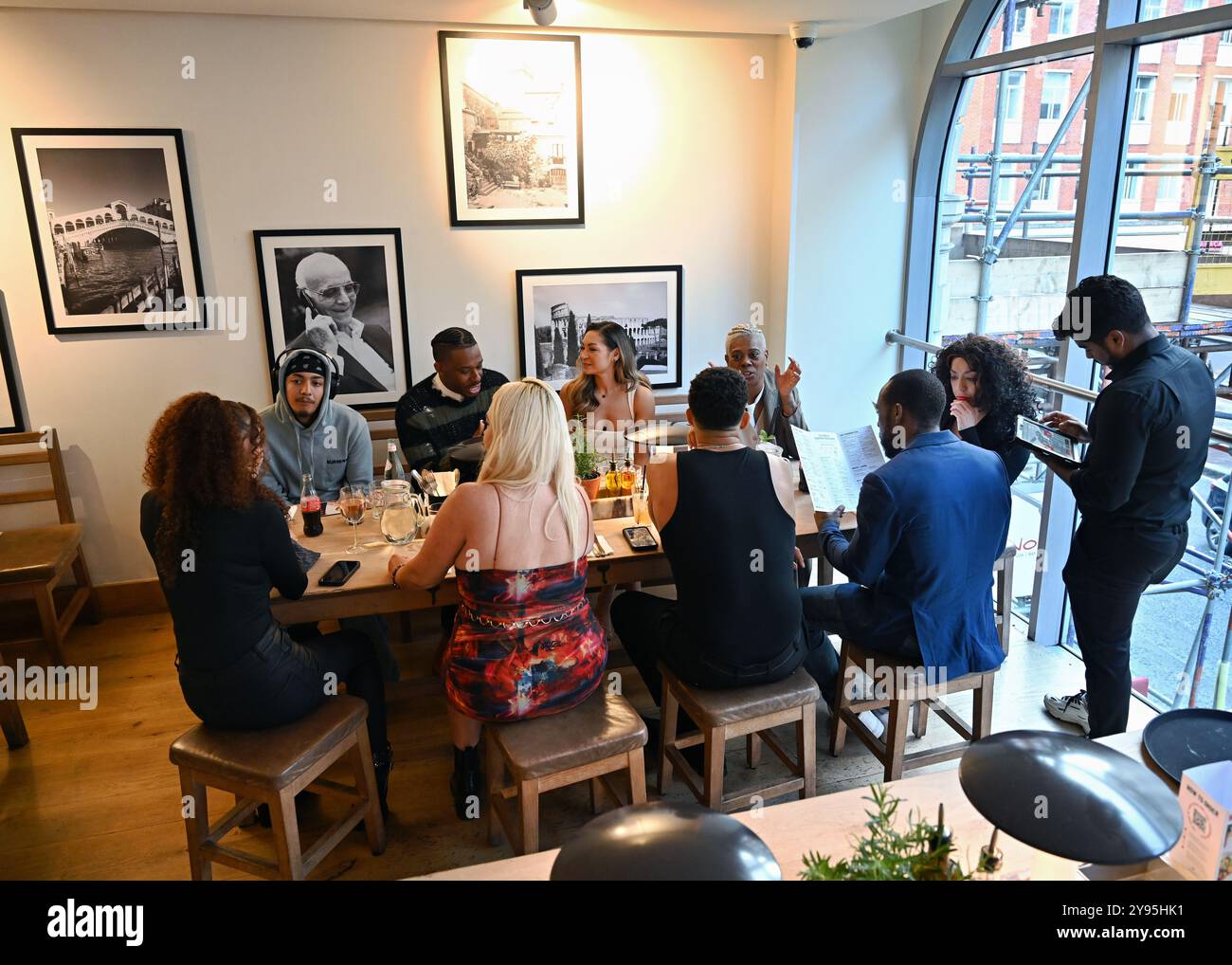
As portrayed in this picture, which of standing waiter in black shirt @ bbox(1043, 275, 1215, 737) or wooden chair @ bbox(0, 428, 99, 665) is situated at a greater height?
standing waiter in black shirt @ bbox(1043, 275, 1215, 737)

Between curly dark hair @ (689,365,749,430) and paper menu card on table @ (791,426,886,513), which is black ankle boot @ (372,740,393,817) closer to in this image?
curly dark hair @ (689,365,749,430)

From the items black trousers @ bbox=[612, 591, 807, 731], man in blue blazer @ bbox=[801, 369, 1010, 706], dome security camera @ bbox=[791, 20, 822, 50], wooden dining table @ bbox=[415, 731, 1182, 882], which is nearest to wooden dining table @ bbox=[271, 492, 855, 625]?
black trousers @ bbox=[612, 591, 807, 731]

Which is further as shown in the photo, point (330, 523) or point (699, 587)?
point (330, 523)

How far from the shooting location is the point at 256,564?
2295mm

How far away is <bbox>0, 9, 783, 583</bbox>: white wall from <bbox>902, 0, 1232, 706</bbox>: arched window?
1.18 feet

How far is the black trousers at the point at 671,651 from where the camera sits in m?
2.54

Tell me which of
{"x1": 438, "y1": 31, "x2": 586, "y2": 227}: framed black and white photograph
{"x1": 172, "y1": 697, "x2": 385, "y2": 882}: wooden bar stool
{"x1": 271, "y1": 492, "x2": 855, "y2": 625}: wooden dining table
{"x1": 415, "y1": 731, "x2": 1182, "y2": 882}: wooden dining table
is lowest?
{"x1": 172, "y1": 697, "x2": 385, "y2": 882}: wooden bar stool

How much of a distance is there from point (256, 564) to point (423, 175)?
8.44ft

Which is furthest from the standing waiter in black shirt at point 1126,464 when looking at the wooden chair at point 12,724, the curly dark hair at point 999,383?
the wooden chair at point 12,724

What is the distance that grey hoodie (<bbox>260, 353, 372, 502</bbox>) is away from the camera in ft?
11.4

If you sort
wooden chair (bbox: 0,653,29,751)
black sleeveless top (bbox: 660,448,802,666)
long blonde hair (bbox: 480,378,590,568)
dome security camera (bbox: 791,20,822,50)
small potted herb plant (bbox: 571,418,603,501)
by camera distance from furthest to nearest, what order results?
dome security camera (bbox: 791,20,822,50) → wooden chair (bbox: 0,653,29,751) → small potted herb plant (bbox: 571,418,603,501) → black sleeveless top (bbox: 660,448,802,666) → long blonde hair (bbox: 480,378,590,568)

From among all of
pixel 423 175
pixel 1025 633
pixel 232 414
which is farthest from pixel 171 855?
pixel 1025 633

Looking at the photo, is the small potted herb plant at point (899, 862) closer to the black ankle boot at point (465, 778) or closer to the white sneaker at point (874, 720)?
the black ankle boot at point (465, 778)
